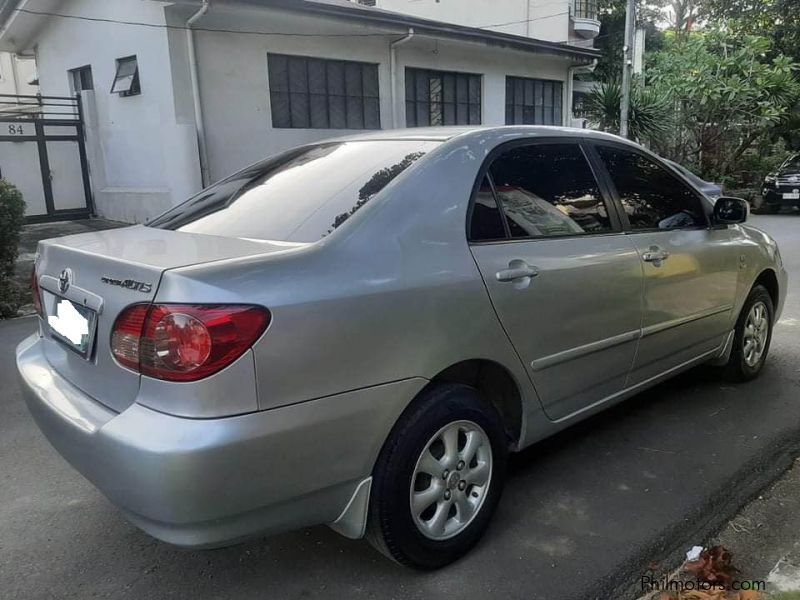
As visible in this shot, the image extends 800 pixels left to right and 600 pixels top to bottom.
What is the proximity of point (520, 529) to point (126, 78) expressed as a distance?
12.2 meters

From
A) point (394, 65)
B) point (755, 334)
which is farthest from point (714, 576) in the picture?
point (394, 65)

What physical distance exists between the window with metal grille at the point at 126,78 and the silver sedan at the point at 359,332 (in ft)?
33.6

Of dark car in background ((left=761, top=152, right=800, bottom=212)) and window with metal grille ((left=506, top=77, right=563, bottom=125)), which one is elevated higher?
window with metal grille ((left=506, top=77, right=563, bottom=125))

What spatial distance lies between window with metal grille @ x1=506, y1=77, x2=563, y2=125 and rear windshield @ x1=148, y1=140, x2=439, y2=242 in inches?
588

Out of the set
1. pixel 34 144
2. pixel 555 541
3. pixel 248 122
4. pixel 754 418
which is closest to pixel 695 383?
pixel 754 418

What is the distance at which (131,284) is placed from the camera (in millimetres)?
2129

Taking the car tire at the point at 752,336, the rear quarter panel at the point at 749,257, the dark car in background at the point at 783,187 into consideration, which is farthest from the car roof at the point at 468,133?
the dark car in background at the point at 783,187

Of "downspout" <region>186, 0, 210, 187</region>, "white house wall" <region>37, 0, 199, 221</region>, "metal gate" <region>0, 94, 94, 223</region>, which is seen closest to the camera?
"downspout" <region>186, 0, 210, 187</region>

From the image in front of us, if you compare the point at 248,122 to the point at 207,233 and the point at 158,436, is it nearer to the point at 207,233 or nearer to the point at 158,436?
the point at 207,233

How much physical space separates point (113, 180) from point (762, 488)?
1350 cm

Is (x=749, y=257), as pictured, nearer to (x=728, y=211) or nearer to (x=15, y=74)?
(x=728, y=211)

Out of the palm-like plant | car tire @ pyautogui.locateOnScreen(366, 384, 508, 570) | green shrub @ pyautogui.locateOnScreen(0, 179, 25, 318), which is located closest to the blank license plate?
car tire @ pyautogui.locateOnScreen(366, 384, 508, 570)

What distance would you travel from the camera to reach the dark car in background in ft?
52.7

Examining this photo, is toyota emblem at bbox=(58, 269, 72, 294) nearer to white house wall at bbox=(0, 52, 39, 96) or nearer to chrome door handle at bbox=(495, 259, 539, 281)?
chrome door handle at bbox=(495, 259, 539, 281)
